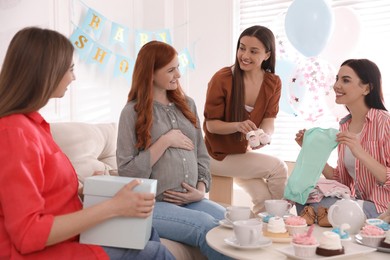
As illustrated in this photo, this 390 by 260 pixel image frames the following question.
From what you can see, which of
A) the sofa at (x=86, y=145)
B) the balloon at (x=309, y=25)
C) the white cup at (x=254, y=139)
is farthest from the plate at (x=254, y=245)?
the balloon at (x=309, y=25)

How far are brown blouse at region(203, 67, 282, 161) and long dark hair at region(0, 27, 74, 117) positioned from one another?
1.67m

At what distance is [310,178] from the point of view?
259cm

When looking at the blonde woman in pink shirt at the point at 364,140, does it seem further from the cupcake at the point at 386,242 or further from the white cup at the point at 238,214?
the cupcake at the point at 386,242

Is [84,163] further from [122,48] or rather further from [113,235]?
[122,48]

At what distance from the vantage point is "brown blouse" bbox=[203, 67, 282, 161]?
3150mm

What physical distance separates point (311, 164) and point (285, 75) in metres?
1.28

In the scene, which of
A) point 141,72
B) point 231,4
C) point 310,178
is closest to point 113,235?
point 141,72

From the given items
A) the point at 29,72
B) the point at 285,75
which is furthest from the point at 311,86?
the point at 29,72

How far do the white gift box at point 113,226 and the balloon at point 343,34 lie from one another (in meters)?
2.36

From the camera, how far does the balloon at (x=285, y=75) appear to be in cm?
374

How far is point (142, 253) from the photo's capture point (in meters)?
1.74

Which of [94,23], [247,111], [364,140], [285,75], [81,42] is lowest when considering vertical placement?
[364,140]

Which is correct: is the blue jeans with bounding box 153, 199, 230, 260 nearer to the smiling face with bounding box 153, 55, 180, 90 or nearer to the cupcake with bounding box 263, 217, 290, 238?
the cupcake with bounding box 263, 217, 290, 238

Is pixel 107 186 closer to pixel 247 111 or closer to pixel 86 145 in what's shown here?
pixel 86 145
